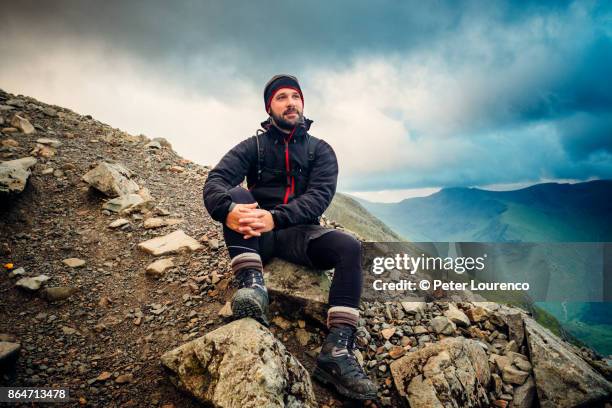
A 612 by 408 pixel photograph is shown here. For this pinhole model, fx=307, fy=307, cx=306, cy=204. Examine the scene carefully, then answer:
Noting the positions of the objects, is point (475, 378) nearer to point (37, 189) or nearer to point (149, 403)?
point (149, 403)

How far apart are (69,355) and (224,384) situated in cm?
249

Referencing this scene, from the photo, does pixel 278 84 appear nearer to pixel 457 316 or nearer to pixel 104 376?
pixel 104 376

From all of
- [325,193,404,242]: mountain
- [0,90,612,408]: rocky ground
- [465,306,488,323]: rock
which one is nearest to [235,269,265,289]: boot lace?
[0,90,612,408]: rocky ground

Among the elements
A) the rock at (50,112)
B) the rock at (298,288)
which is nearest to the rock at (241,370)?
the rock at (298,288)

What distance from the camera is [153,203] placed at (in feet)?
25.4

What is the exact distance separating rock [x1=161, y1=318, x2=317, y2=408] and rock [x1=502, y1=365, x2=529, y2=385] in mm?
2927

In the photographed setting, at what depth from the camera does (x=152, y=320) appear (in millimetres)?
4719

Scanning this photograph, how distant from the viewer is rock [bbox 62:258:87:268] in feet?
18.3

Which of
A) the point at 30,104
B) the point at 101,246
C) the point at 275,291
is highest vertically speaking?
the point at 30,104

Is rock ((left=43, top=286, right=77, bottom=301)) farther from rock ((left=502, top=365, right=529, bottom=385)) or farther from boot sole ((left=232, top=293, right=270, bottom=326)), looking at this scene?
rock ((left=502, top=365, right=529, bottom=385))

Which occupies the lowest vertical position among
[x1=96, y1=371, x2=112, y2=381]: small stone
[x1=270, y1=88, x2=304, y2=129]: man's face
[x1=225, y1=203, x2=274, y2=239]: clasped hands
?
[x1=96, y1=371, x2=112, y2=381]: small stone

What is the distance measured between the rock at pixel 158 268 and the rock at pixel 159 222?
1384mm

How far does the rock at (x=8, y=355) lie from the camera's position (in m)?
3.63

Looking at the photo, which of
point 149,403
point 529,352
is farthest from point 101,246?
point 529,352
